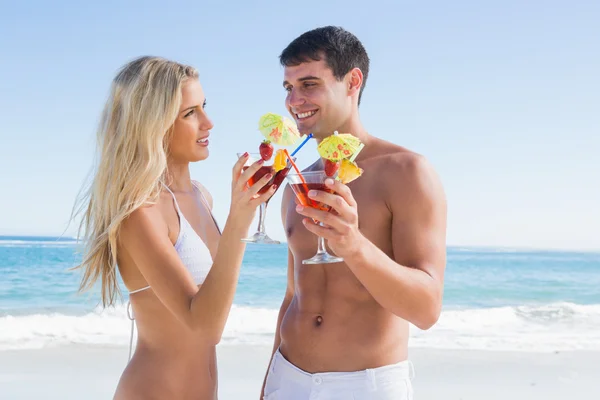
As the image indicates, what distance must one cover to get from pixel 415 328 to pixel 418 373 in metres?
3.28

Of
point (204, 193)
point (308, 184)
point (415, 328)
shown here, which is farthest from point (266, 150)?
point (415, 328)

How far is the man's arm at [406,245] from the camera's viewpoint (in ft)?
6.72

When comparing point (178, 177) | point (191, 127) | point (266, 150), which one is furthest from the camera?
point (178, 177)

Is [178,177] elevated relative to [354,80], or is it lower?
lower

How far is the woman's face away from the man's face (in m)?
0.43

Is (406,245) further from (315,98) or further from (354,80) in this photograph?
(354,80)

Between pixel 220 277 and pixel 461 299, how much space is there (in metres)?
17.1

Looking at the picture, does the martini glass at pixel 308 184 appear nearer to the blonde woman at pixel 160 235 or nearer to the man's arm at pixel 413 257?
the man's arm at pixel 413 257

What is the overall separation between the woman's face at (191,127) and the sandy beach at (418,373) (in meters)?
4.84

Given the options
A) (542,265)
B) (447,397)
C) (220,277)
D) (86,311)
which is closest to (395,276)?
(220,277)

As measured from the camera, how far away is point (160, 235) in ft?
9.45

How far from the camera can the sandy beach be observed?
7.65 m

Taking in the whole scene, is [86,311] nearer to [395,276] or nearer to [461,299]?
[461,299]

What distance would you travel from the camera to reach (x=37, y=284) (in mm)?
18703
